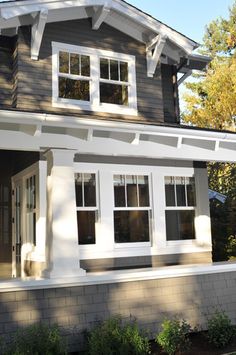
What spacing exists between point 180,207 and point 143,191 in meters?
0.98

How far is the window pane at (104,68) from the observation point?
10.2 metres

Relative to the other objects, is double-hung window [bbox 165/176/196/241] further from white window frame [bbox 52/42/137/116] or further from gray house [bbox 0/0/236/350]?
white window frame [bbox 52/42/137/116]

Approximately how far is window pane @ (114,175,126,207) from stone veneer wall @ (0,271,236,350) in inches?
93.2

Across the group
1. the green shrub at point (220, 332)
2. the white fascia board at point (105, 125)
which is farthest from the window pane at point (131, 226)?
the green shrub at point (220, 332)

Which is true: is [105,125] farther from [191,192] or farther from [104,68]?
[191,192]

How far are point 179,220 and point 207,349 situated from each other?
3569 mm

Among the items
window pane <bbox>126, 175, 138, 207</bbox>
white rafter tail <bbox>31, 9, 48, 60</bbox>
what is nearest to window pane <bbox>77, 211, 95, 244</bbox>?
window pane <bbox>126, 175, 138, 207</bbox>

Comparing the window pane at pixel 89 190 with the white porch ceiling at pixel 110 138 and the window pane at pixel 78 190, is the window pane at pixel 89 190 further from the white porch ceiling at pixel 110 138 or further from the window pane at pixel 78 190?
the white porch ceiling at pixel 110 138

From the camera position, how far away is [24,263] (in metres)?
9.48

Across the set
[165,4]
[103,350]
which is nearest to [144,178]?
[103,350]

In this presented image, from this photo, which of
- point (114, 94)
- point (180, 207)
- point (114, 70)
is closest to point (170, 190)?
point (180, 207)

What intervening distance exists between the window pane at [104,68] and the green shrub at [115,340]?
5.64 meters

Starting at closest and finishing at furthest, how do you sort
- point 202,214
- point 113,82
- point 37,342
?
point 37,342 → point 113,82 → point 202,214

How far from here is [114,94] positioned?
1013 cm
